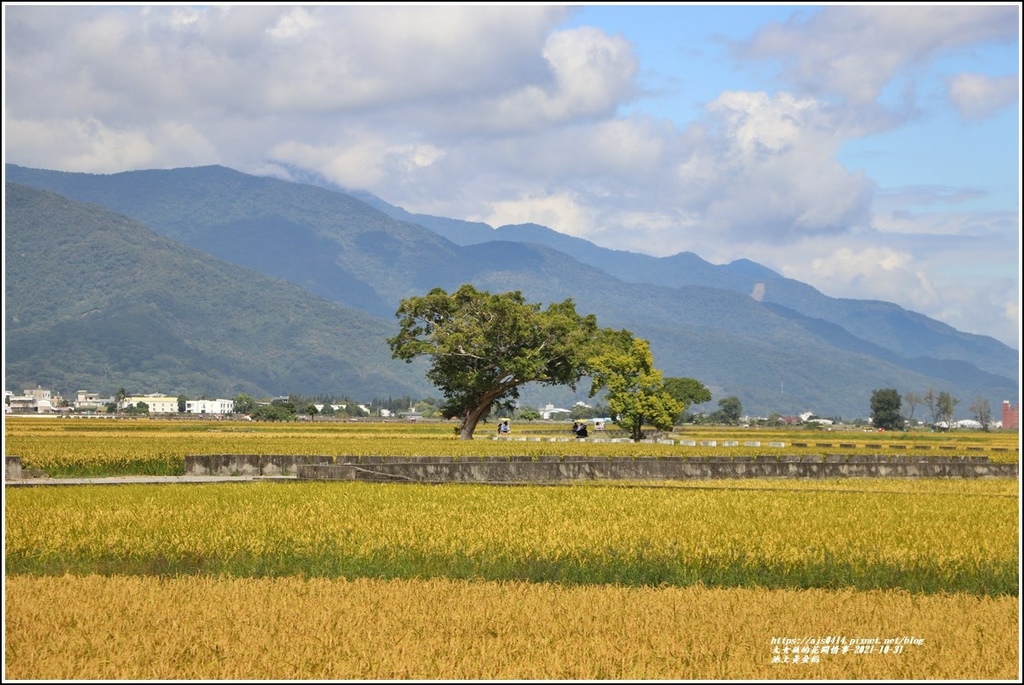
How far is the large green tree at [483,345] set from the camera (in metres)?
97.6

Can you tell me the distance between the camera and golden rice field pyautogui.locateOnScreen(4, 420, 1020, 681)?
1409 centimetres

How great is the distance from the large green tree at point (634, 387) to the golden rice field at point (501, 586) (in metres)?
65.6

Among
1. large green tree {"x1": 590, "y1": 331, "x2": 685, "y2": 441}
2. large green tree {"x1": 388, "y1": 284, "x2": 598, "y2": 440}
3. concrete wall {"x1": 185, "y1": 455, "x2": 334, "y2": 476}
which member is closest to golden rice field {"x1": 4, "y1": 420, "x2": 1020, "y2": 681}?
concrete wall {"x1": 185, "y1": 455, "x2": 334, "y2": 476}

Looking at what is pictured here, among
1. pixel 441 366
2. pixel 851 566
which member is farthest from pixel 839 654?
pixel 441 366

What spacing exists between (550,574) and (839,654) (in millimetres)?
8941

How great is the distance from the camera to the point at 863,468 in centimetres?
5966

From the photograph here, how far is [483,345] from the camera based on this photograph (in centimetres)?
9756

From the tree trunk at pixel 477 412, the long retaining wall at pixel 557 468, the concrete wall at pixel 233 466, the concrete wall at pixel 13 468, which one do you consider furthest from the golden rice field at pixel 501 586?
the tree trunk at pixel 477 412

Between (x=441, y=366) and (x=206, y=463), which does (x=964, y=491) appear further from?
(x=441, y=366)

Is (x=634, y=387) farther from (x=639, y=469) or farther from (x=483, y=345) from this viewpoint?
(x=639, y=469)

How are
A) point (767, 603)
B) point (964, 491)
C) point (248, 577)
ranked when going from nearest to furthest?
point (767, 603) → point (248, 577) → point (964, 491)

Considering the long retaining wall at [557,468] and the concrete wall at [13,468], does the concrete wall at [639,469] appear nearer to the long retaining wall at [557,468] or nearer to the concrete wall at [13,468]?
the long retaining wall at [557,468]

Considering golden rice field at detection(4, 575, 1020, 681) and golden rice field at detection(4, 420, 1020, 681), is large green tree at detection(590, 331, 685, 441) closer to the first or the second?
golden rice field at detection(4, 420, 1020, 681)

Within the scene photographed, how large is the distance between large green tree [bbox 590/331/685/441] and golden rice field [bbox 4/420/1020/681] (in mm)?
65599
